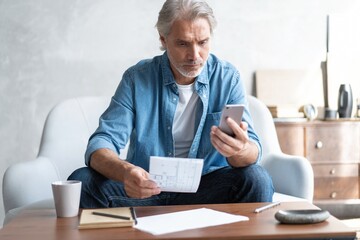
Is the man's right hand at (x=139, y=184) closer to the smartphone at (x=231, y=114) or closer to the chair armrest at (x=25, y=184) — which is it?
the smartphone at (x=231, y=114)

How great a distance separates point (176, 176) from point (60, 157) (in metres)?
1.06

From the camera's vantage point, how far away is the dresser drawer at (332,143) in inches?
141

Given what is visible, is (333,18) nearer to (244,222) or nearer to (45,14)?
(45,14)

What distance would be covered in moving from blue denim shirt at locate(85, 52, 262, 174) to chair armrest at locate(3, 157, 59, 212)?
1.30ft

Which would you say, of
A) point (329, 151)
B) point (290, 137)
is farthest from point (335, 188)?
point (290, 137)

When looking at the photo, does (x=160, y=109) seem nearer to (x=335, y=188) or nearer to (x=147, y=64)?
(x=147, y=64)

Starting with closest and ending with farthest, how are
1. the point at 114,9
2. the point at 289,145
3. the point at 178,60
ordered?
the point at 178,60 → the point at 289,145 → the point at 114,9

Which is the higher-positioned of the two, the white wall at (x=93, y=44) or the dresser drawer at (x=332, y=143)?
the white wall at (x=93, y=44)

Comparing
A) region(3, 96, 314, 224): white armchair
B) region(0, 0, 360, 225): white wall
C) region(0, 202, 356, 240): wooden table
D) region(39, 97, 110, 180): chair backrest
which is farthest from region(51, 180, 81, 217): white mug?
region(0, 0, 360, 225): white wall

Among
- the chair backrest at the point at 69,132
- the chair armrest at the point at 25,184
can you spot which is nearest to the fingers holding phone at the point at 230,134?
the chair armrest at the point at 25,184

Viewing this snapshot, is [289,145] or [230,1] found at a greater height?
[230,1]

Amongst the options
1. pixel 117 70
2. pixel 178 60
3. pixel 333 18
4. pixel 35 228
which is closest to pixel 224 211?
pixel 35 228

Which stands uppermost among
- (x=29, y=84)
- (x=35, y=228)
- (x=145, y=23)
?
(x=145, y=23)

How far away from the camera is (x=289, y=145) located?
11.7 ft
